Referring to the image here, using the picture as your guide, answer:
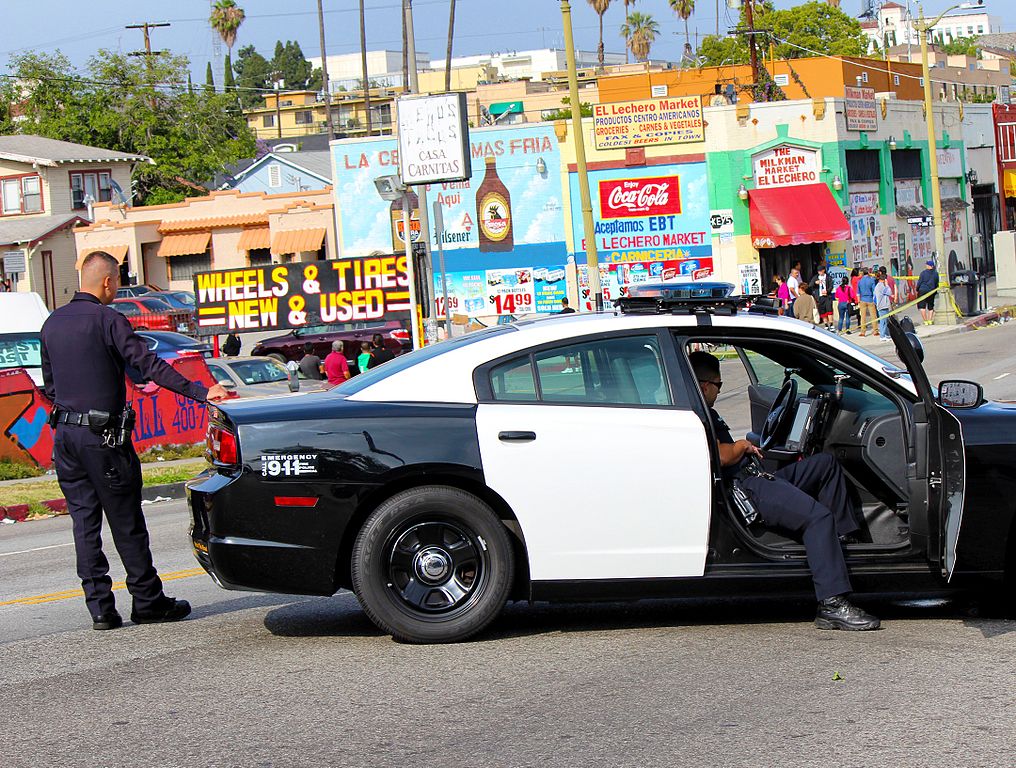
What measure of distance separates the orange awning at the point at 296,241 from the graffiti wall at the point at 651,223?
17384 mm

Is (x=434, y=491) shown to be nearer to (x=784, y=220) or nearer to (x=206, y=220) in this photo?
(x=784, y=220)

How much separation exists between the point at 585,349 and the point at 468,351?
58 centimetres

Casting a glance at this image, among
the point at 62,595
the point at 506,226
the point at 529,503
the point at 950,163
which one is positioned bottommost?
the point at 62,595

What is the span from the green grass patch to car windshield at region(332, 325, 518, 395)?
27.4ft

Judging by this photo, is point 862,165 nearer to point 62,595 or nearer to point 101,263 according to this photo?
point 62,595

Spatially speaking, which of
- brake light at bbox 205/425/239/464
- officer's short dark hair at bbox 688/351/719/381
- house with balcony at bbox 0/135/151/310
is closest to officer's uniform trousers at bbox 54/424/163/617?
brake light at bbox 205/425/239/464

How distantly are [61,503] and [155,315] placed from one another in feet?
113

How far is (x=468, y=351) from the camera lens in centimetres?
658

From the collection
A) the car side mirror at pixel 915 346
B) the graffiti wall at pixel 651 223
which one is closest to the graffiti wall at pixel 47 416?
the car side mirror at pixel 915 346

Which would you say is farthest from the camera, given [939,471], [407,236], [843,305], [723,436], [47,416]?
[843,305]

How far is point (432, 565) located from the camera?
20.7 feet

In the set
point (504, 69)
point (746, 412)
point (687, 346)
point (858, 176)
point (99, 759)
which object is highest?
point (504, 69)

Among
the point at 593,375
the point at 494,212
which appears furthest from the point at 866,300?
the point at 593,375

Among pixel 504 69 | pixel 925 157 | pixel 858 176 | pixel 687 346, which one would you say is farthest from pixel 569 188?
pixel 504 69
